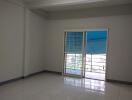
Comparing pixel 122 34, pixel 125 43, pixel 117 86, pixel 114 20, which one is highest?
pixel 114 20

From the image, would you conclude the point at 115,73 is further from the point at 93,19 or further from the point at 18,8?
the point at 18,8

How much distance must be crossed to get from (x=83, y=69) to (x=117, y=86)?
151 cm

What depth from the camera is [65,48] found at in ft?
18.9

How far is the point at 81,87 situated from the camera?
4172 millimetres

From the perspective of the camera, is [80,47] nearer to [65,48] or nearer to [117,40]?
[65,48]

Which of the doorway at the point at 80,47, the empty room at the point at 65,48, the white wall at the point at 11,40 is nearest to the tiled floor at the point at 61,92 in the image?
the empty room at the point at 65,48

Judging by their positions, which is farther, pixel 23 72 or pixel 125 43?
pixel 23 72

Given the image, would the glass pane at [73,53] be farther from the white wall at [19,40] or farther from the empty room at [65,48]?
the white wall at [19,40]

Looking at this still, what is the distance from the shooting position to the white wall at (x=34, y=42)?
200 inches

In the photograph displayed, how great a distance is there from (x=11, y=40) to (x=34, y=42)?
1.25 meters

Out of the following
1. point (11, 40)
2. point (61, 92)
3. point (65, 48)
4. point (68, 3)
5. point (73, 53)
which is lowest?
point (61, 92)

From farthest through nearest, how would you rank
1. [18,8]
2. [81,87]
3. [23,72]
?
[23,72], [18,8], [81,87]

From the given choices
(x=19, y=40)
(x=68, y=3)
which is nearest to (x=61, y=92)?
(x=19, y=40)

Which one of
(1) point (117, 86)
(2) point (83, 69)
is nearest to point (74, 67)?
(2) point (83, 69)
